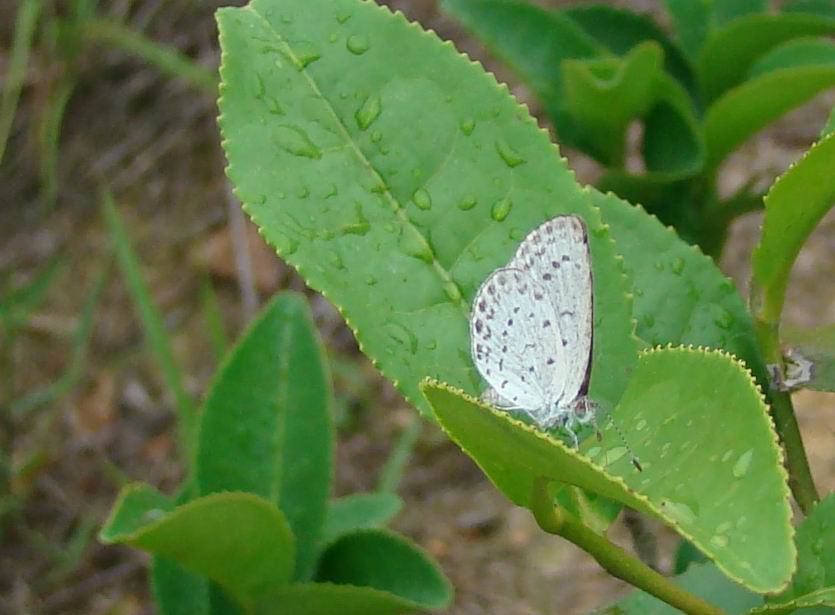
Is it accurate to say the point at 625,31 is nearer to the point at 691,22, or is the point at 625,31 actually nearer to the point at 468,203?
the point at 691,22

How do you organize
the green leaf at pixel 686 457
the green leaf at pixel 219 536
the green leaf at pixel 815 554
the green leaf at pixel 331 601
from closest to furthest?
the green leaf at pixel 686 457 < the green leaf at pixel 815 554 < the green leaf at pixel 219 536 < the green leaf at pixel 331 601

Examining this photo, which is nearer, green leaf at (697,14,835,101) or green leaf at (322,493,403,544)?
green leaf at (697,14,835,101)

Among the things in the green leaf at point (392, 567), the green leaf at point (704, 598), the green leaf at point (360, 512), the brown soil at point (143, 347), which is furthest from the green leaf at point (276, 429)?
the brown soil at point (143, 347)

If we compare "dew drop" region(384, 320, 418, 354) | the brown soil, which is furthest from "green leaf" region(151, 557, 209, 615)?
the brown soil

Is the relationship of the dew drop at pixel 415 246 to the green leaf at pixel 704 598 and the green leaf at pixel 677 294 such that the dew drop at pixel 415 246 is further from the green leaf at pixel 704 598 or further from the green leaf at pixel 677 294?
the green leaf at pixel 704 598

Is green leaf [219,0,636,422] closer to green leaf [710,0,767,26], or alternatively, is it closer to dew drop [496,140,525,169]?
dew drop [496,140,525,169]

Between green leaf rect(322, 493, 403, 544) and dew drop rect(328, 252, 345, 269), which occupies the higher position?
Answer: dew drop rect(328, 252, 345, 269)
